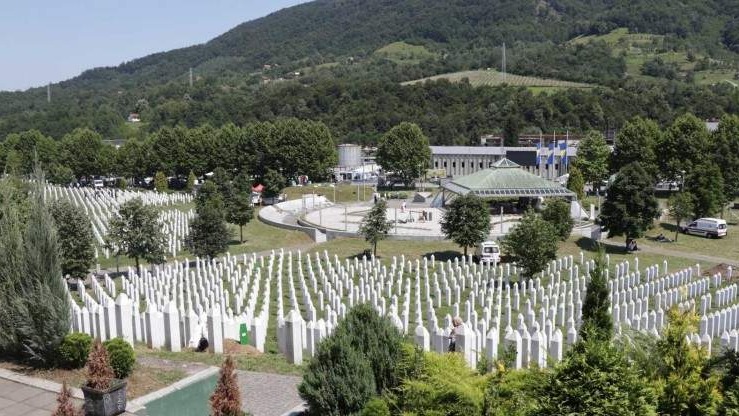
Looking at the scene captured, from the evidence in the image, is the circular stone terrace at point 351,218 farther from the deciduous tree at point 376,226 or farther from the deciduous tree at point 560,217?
the deciduous tree at point 376,226

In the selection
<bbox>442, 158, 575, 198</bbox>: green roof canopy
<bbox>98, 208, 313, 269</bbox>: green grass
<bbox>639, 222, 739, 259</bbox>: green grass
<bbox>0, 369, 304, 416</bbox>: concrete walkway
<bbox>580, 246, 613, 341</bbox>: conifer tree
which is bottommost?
<bbox>639, 222, 739, 259</bbox>: green grass

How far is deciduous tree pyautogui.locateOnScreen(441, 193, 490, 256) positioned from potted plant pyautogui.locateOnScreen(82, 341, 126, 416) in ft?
86.2

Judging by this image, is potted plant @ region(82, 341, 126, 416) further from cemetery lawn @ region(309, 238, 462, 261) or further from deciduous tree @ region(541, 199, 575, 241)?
deciduous tree @ region(541, 199, 575, 241)

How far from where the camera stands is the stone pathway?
40.5 feet

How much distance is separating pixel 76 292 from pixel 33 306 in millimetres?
15084

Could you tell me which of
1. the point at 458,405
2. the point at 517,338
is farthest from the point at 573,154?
the point at 458,405

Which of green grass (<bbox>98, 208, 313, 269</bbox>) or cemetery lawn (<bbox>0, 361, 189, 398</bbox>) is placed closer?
cemetery lawn (<bbox>0, 361, 189, 398</bbox>)

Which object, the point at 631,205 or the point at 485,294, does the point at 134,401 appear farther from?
the point at 631,205

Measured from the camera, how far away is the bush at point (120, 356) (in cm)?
1337

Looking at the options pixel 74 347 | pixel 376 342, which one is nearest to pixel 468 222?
pixel 74 347

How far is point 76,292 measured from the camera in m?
28.5

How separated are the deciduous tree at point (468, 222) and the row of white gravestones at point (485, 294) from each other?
3.25m

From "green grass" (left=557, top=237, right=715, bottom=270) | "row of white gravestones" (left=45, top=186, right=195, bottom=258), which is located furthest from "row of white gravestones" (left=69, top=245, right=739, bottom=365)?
"row of white gravestones" (left=45, top=186, right=195, bottom=258)

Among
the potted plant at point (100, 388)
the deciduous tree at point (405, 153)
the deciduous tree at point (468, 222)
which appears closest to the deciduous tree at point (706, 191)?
the deciduous tree at point (468, 222)
